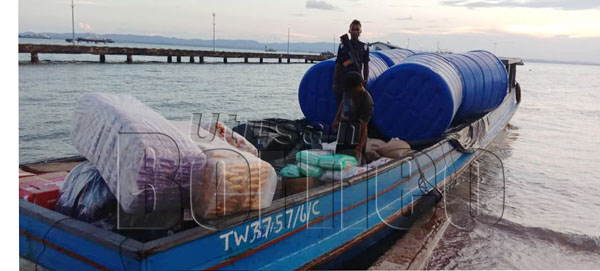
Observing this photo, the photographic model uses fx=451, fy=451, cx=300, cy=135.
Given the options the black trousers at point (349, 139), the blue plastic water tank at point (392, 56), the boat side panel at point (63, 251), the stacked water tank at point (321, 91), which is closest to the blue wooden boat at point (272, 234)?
the boat side panel at point (63, 251)

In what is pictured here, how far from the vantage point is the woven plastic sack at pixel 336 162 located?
4488 millimetres

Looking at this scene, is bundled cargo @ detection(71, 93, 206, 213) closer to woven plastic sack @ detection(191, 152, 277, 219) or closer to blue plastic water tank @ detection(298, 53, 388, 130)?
woven plastic sack @ detection(191, 152, 277, 219)

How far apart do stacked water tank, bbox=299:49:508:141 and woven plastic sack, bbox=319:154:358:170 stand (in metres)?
2.51

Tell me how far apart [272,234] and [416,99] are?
4168mm

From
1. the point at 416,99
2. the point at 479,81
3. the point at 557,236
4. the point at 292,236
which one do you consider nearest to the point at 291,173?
the point at 292,236

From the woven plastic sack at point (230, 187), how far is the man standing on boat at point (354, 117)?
2.08 m

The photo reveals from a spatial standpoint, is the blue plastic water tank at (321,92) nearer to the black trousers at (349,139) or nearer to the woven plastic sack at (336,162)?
the black trousers at (349,139)

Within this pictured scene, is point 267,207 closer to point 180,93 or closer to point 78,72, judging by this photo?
point 180,93

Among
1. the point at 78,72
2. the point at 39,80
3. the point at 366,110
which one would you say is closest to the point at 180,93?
the point at 39,80

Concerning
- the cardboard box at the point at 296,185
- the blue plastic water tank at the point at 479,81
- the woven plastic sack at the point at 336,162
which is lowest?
the cardboard box at the point at 296,185

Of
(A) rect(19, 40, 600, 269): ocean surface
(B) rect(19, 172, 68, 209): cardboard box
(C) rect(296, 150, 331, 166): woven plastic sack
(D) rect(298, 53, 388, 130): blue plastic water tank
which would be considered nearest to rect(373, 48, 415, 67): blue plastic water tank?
(D) rect(298, 53, 388, 130): blue plastic water tank

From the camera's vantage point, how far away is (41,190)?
3646mm

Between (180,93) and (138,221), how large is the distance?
22.4 m

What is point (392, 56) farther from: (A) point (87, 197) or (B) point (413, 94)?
(A) point (87, 197)
